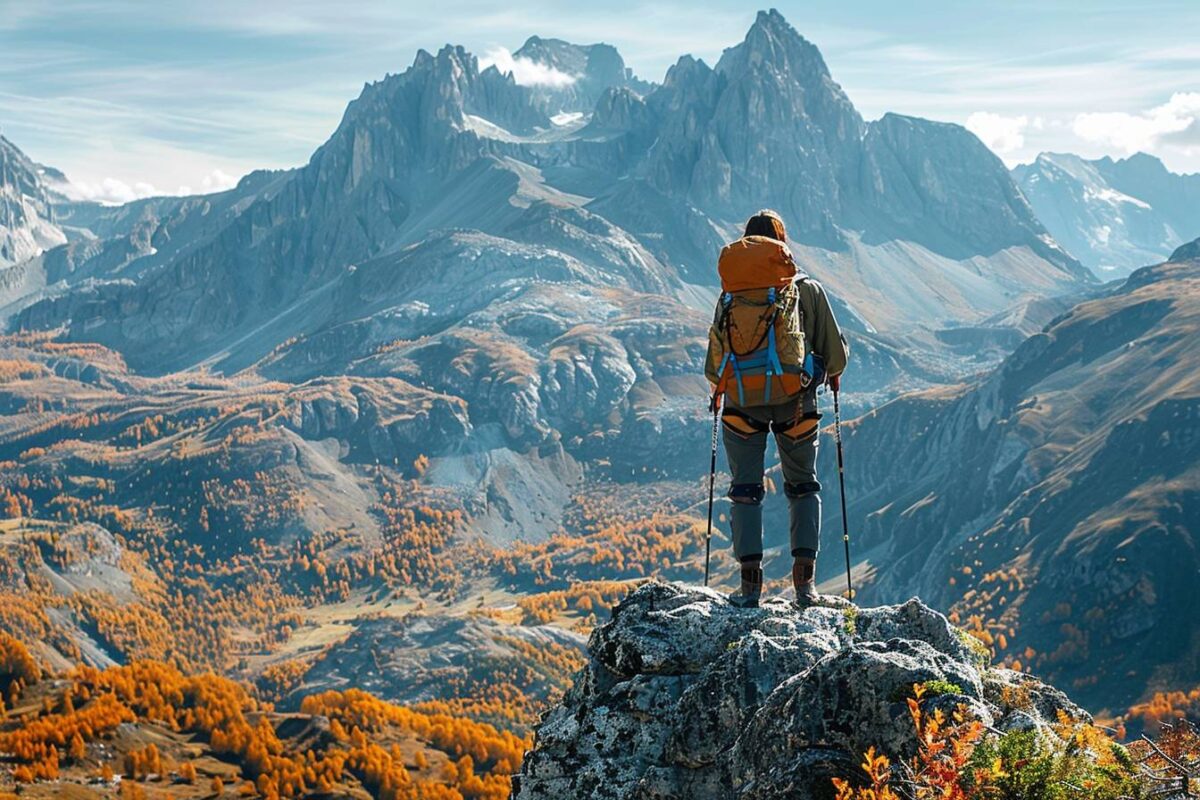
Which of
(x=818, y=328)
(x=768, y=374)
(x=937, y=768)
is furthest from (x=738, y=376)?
(x=937, y=768)

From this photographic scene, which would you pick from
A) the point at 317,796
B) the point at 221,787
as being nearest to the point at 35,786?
the point at 221,787

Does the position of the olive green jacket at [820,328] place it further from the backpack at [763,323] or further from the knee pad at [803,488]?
the knee pad at [803,488]

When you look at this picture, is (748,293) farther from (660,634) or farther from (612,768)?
(612,768)

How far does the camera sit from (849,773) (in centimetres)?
1404

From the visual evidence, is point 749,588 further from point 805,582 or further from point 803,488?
point 803,488

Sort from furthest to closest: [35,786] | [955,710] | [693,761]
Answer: [35,786]
[693,761]
[955,710]

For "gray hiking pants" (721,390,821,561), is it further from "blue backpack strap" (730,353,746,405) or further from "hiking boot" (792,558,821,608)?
"blue backpack strap" (730,353,746,405)

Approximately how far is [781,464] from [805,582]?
2.62 meters

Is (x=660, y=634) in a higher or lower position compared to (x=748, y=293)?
lower

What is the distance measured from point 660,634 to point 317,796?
18271 centimetres

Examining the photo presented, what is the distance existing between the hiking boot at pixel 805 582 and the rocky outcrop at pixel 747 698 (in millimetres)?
343

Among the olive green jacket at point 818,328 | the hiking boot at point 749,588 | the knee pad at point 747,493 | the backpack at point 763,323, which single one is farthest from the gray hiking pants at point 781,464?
the olive green jacket at point 818,328

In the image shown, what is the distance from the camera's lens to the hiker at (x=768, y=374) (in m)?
19.7

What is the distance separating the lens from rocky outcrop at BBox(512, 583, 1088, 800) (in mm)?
14484
